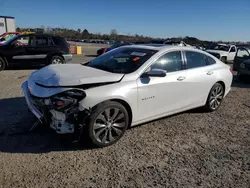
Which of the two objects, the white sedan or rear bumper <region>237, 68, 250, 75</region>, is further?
rear bumper <region>237, 68, 250, 75</region>

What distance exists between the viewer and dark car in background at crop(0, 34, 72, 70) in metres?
10.3

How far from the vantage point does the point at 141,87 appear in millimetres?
3760

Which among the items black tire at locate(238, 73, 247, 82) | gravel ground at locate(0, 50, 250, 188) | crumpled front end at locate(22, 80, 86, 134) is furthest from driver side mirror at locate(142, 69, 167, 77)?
black tire at locate(238, 73, 247, 82)

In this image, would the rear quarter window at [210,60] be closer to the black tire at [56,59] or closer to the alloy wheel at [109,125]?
the alloy wheel at [109,125]

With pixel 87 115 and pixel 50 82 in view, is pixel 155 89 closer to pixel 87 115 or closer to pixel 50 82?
pixel 87 115

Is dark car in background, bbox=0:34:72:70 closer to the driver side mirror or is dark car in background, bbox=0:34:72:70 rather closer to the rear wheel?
the rear wheel

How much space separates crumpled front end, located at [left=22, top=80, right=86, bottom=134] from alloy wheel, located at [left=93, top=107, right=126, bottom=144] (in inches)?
13.9

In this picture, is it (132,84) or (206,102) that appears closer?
(132,84)

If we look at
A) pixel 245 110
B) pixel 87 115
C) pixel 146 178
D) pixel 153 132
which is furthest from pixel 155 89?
pixel 245 110

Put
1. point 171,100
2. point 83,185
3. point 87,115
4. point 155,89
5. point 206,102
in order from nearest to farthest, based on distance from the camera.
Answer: point 83,185 < point 87,115 < point 155,89 < point 171,100 < point 206,102

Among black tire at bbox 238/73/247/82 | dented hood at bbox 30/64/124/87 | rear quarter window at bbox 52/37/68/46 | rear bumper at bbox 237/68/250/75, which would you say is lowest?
black tire at bbox 238/73/247/82

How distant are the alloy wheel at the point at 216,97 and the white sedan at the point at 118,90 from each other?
22cm

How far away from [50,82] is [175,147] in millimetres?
2234

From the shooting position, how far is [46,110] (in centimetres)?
327
